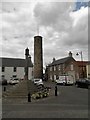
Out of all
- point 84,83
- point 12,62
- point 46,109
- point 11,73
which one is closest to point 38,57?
point 11,73

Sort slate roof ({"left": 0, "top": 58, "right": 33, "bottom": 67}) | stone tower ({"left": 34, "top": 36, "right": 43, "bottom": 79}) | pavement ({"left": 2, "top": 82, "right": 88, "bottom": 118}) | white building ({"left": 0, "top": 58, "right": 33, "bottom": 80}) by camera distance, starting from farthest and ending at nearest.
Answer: slate roof ({"left": 0, "top": 58, "right": 33, "bottom": 67}), white building ({"left": 0, "top": 58, "right": 33, "bottom": 80}), stone tower ({"left": 34, "top": 36, "right": 43, "bottom": 79}), pavement ({"left": 2, "top": 82, "right": 88, "bottom": 118})

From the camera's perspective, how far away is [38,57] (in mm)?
71812

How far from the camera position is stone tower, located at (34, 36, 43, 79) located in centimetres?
7188

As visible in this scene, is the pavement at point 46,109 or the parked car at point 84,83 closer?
the pavement at point 46,109

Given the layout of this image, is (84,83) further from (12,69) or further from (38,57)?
(12,69)

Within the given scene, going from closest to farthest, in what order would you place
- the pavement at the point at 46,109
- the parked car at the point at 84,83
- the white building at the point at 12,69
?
the pavement at the point at 46,109 < the parked car at the point at 84,83 < the white building at the point at 12,69

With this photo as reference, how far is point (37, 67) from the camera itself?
238 feet

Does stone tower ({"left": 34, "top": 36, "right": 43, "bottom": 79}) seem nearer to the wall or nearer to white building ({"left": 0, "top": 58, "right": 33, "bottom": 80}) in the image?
white building ({"left": 0, "top": 58, "right": 33, "bottom": 80})

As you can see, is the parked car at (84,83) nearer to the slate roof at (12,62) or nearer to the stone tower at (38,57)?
the stone tower at (38,57)

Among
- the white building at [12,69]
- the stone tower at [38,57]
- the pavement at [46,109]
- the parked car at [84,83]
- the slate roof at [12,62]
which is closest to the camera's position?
the pavement at [46,109]

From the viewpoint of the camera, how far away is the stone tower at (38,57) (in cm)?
7188

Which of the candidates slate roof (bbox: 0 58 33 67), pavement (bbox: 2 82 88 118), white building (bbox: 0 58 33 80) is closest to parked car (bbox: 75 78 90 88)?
pavement (bbox: 2 82 88 118)

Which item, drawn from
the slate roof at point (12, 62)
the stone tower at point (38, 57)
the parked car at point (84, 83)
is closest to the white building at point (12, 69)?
the slate roof at point (12, 62)

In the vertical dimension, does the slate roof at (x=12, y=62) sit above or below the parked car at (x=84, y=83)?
above
